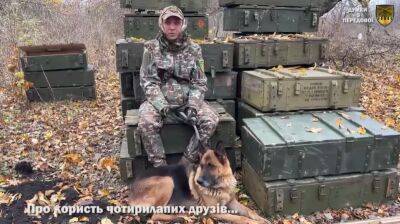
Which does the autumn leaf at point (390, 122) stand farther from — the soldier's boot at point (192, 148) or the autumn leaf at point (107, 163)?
the autumn leaf at point (107, 163)

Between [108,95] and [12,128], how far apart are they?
9.88 ft

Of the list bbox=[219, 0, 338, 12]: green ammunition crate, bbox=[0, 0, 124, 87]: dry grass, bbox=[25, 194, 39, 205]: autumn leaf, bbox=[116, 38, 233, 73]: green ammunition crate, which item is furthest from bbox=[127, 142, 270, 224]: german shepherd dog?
bbox=[0, 0, 124, 87]: dry grass

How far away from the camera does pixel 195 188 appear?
4473 millimetres

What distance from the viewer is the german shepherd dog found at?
4352mm

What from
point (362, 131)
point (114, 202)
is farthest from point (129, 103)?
point (362, 131)

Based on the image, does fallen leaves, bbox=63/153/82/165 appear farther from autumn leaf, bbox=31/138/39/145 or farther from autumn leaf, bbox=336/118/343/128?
autumn leaf, bbox=336/118/343/128

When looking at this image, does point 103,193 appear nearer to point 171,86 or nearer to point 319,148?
point 171,86

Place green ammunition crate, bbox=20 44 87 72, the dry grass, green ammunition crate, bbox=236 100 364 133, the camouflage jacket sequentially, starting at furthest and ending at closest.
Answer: the dry grass → green ammunition crate, bbox=20 44 87 72 → green ammunition crate, bbox=236 100 364 133 → the camouflage jacket

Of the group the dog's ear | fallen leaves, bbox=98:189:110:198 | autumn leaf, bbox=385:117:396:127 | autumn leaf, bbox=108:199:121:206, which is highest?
the dog's ear

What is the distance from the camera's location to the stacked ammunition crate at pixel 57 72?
29.7ft

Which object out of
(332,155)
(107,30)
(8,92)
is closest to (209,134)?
(332,155)

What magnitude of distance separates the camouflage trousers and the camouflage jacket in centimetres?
30

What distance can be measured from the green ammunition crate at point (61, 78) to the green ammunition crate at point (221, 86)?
12.8 ft

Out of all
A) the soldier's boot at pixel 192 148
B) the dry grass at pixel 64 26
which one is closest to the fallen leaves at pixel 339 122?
the soldier's boot at pixel 192 148
